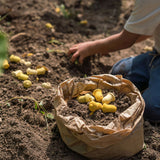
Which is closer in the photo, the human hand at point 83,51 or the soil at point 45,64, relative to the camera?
the soil at point 45,64

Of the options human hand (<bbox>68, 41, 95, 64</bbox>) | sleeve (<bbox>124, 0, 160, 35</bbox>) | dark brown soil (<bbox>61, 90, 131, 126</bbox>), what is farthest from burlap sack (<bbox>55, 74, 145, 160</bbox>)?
human hand (<bbox>68, 41, 95, 64</bbox>)

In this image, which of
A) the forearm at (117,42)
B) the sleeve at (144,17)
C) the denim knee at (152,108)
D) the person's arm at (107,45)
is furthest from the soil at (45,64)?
the sleeve at (144,17)

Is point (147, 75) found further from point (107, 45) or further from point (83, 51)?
point (83, 51)

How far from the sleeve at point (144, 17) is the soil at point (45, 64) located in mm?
862

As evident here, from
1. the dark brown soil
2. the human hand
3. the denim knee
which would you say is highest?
the human hand

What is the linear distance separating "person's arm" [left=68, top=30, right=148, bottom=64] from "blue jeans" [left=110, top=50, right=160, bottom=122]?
0.36m

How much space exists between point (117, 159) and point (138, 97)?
0.51 metres

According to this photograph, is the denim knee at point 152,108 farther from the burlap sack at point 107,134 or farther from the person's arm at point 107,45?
the person's arm at point 107,45

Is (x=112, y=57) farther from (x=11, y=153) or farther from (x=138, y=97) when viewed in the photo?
(x=11, y=153)

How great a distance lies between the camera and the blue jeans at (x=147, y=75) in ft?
7.55

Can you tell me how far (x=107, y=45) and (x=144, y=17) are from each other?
1.67ft

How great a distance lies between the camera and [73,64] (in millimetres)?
2855

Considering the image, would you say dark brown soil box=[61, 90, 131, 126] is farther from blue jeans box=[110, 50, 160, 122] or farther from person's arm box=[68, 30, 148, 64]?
person's arm box=[68, 30, 148, 64]

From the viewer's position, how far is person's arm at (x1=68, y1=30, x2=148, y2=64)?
238 centimetres
